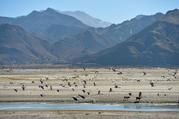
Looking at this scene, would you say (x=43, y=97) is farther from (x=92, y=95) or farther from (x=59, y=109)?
(x=59, y=109)

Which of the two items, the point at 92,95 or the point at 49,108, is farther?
the point at 92,95

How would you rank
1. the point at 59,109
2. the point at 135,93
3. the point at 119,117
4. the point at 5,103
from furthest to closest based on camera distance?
the point at 135,93, the point at 5,103, the point at 59,109, the point at 119,117

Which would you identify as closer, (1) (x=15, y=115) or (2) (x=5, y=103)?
(1) (x=15, y=115)


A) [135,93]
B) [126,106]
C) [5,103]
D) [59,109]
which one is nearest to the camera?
[59,109]

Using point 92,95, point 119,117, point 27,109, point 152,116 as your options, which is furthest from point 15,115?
point 92,95

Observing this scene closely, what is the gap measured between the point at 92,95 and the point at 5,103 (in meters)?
11.4

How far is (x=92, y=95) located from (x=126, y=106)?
459 inches

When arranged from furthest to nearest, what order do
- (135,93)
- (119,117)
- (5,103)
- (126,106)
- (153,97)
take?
(135,93) → (153,97) → (5,103) → (126,106) → (119,117)

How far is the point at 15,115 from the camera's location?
42156 millimetres

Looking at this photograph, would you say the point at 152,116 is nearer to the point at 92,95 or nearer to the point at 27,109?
the point at 27,109

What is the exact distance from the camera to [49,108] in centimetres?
4794

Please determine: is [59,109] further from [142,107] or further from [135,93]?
[135,93]

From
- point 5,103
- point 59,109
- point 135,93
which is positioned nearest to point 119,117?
point 59,109

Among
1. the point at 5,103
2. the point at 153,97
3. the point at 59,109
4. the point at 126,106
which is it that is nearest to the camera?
the point at 59,109
